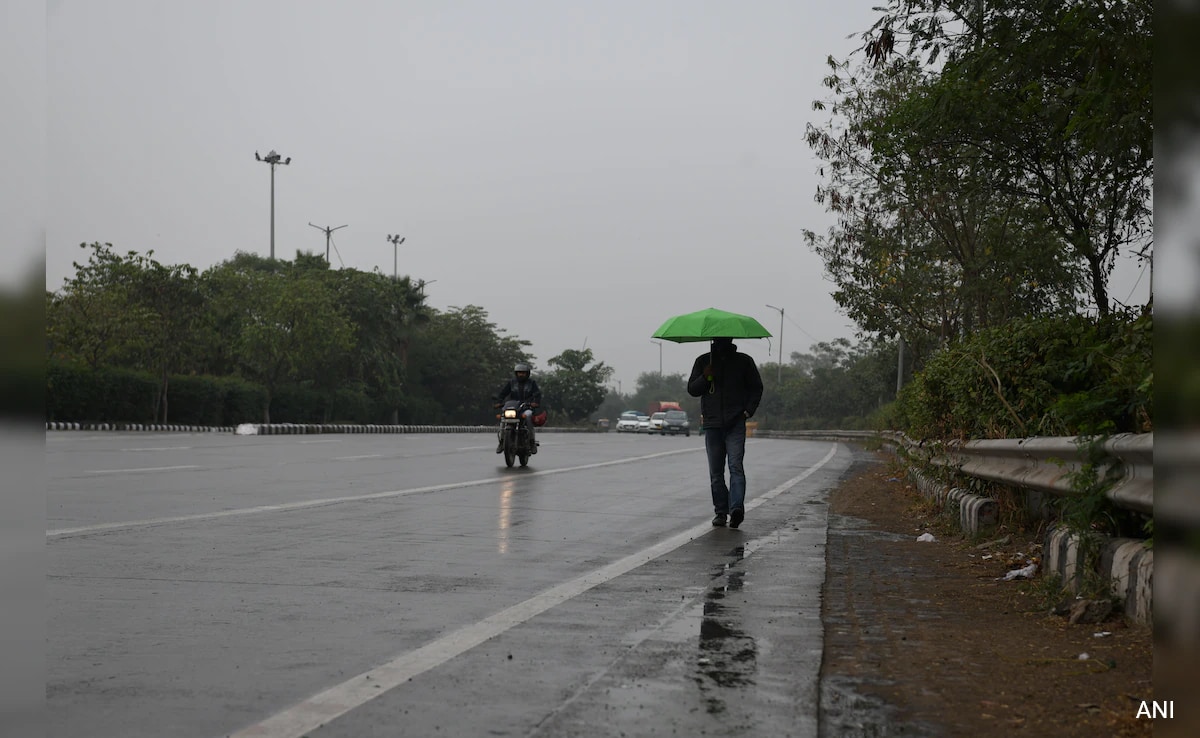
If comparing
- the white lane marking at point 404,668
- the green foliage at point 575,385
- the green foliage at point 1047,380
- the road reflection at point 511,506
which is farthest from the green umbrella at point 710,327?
the green foliage at point 575,385

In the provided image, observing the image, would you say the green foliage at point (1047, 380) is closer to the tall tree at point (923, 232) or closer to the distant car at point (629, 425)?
the tall tree at point (923, 232)

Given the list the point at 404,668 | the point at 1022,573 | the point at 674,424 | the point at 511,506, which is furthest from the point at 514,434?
the point at 674,424

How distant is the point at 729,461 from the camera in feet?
41.7

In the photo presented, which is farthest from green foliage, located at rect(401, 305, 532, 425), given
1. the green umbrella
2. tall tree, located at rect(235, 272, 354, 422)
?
the green umbrella

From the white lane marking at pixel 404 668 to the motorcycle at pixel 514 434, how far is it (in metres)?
13.2

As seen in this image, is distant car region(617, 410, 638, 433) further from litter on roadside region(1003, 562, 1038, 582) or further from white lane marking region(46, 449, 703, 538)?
litter on roadside region(1003, 562, 1038, 582)

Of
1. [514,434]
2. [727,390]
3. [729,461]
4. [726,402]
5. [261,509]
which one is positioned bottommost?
[261,509]

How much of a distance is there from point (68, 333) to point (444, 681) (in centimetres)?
4955

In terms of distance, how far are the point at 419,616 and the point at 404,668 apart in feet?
4.34

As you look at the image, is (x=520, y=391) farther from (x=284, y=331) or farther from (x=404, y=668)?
(x=284, y=331)

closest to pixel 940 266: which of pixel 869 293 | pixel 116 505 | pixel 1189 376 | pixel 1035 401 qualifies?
pixel 869 293

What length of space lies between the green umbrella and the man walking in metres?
0.20

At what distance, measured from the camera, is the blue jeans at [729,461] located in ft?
40.3

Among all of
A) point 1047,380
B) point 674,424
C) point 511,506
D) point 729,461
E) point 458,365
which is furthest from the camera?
point 458,365
